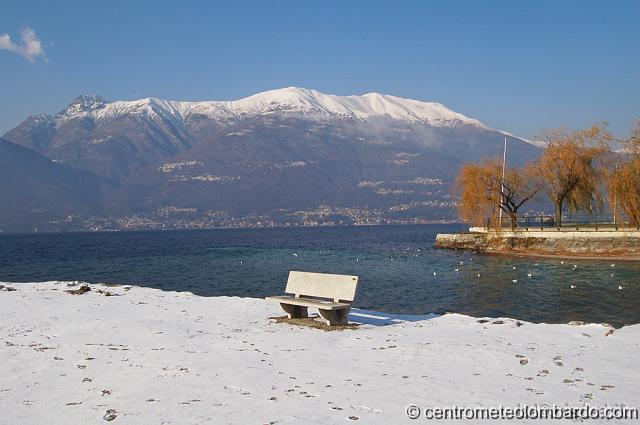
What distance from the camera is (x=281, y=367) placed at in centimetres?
968

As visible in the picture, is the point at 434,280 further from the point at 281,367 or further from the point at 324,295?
the point at 281,367

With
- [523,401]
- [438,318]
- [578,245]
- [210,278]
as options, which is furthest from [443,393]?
[578,245]

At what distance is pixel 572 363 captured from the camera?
9.80 meters

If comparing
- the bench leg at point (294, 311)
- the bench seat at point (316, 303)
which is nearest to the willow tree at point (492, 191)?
the bench leg at point (294, 311)

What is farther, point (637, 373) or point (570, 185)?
point (570, 185)

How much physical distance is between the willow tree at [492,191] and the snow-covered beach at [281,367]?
4069 centimetres

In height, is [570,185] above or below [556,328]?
above

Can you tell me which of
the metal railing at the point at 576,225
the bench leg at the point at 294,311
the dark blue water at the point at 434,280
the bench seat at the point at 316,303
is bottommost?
the dark blue water at the point at 434,280

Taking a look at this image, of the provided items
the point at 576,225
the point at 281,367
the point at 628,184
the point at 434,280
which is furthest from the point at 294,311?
the point at 576,225

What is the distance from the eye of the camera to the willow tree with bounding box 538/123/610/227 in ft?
159

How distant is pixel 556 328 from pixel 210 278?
84.2ft

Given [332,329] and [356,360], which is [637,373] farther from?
[332,329]

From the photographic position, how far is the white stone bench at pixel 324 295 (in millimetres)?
14055

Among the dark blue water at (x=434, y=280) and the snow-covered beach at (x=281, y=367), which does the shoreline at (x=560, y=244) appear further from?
the snow-covered beach at (x=281, y=367)
